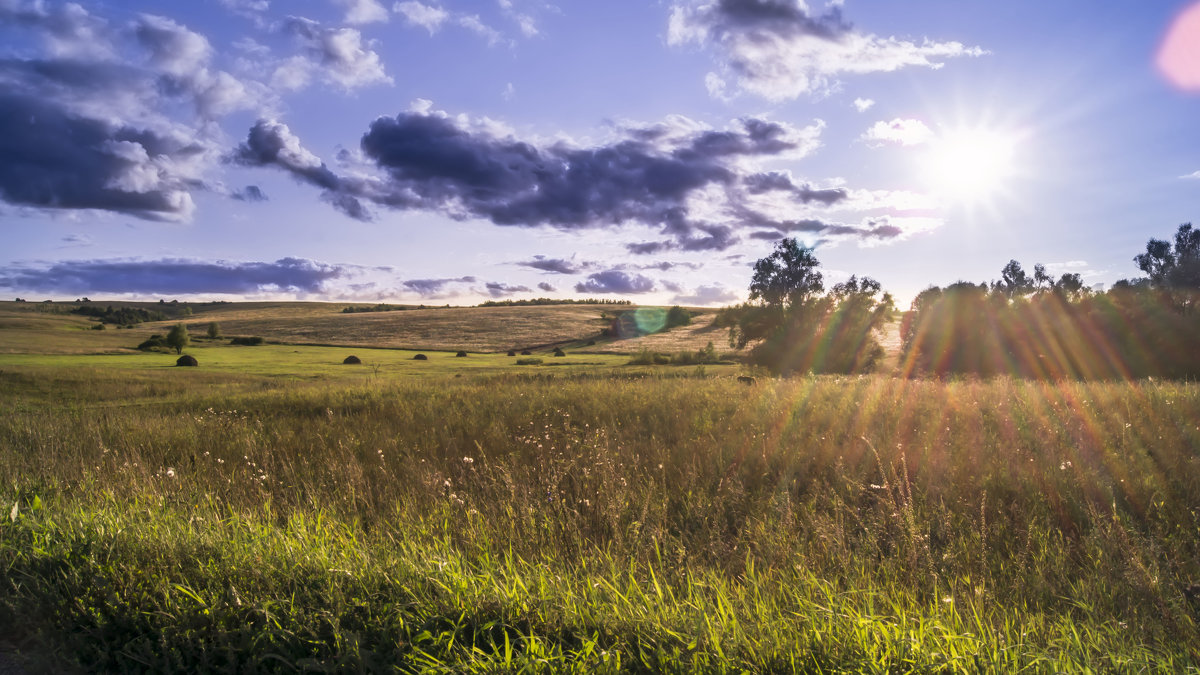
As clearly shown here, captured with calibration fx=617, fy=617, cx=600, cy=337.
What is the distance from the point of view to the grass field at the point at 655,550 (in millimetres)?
2842

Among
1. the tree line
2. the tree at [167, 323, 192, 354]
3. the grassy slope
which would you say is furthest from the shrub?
the tree line

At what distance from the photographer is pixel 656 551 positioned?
4.20 metres

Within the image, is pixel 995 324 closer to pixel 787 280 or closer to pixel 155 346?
pixel 787 280

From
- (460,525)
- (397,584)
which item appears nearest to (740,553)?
(460,525)

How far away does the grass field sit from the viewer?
284 cm

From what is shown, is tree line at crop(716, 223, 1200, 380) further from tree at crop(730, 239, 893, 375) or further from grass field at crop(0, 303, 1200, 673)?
grass field at crop(0, 303, 1200, 673)

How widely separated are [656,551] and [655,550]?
0.30 meters

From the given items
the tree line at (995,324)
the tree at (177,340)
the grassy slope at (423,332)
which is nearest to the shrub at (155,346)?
the tree at (177,340)

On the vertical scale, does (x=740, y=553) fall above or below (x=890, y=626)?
below

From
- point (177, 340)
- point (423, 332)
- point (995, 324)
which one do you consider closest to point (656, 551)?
point (995, 324)

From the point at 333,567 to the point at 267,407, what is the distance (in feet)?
51.5

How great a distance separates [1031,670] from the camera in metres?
2.54

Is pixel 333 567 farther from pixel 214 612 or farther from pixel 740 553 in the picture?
pixel 740 553

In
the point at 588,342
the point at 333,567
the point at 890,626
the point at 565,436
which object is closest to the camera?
the point at 890,626
